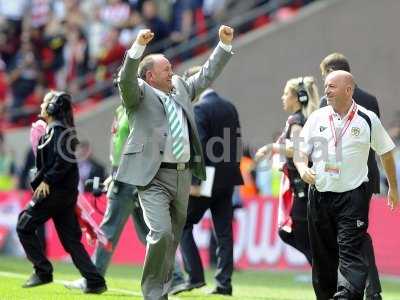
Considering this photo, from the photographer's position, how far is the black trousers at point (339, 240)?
965 cm

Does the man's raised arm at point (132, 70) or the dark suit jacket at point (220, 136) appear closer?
the man's raised arm at point (132, 70)

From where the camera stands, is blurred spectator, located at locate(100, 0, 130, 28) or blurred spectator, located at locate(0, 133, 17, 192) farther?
blurred spectator, located at locate(100, 0, 130, 28)

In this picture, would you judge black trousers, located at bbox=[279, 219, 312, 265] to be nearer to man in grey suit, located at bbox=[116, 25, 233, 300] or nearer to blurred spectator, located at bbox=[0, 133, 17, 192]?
man in grey suit, located at bbox=[116, 25, 233, 300]

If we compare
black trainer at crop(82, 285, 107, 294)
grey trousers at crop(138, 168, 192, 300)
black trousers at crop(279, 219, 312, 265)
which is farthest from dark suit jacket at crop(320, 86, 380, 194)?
black trainer at crop(82, 285, 107, 294)

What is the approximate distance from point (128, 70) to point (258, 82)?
12.5m

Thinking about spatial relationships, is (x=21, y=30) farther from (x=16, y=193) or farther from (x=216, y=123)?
(x=216, y=123)

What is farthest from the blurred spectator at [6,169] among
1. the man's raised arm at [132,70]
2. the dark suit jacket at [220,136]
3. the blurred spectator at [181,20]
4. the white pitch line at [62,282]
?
the man's raised arm at [132,70]

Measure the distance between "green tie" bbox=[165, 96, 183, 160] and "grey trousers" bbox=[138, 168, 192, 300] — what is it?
7.4 inches

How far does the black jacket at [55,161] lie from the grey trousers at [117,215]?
0.80 metres

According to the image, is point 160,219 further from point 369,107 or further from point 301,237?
point 369,107

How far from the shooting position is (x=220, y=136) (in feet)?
43.2

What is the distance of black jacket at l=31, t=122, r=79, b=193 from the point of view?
12.0 meters

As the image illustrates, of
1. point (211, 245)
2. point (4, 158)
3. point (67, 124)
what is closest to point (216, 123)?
point (67, 124)

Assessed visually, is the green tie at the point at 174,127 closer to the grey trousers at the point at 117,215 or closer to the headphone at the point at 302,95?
the headphone at the point at 302,95
